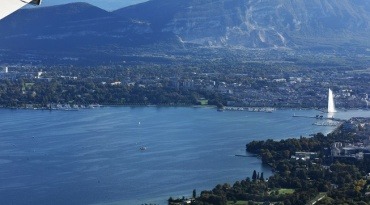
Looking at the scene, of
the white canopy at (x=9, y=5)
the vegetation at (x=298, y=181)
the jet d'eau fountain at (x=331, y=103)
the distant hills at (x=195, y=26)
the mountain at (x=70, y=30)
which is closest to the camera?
the white canopy at (x=9, y=5)

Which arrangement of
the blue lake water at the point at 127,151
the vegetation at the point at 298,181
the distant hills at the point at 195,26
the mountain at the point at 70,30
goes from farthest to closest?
the distant hills at the point at 195,26 < the mountain at the point at 70,30 < the blue lake water at the point at 127,151 < the vegetation at the point at 298,181

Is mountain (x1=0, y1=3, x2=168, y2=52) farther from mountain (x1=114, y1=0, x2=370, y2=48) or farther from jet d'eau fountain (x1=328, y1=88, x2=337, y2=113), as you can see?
jet d'eau fountain (x1=328, y1=88, x2=337, y2=113)

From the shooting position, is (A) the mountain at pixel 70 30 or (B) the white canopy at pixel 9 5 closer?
(B) the white canopy at pixel 9 5

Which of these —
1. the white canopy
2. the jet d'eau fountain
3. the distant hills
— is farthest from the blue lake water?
the distant hills

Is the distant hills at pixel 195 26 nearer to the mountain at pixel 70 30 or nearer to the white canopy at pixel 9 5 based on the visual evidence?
the mountain at pixel 70 30

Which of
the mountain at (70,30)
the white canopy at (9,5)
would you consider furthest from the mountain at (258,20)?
the white canopy at (9,5)

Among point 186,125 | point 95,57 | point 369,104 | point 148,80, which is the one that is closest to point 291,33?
point 95,57

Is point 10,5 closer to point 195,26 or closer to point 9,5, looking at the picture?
point 9,5

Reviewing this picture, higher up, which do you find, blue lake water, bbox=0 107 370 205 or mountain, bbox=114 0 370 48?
mountain, bbox=114 0 370 48
